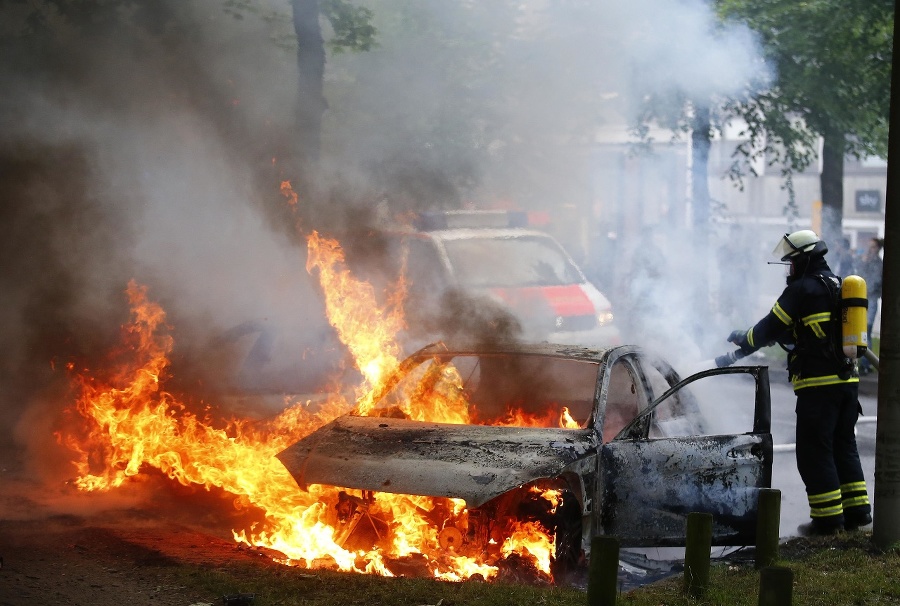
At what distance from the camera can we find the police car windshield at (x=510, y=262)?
10500 millimetres

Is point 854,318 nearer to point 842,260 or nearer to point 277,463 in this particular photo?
point 277,463

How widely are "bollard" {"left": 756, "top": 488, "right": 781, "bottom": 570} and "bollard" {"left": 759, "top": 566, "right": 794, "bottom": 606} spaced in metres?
1.57

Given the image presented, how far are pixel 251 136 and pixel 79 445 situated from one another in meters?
3.69

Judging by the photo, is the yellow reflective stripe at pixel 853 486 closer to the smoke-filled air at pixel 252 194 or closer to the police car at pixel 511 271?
the smoke-filled air at pixel 252 194

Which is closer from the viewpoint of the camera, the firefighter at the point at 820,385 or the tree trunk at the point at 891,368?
the tree trunk at the point at 891,368

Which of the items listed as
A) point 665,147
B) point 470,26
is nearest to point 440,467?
point 470,26

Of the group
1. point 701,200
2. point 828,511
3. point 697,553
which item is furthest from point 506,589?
point 701,200

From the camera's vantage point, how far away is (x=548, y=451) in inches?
207

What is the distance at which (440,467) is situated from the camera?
520cm

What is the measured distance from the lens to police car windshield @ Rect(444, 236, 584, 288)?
10.5 m

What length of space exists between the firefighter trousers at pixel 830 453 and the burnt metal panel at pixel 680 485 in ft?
1.60

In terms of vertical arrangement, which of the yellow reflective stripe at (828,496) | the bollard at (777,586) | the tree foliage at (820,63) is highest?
the tree foliage at (820,63)

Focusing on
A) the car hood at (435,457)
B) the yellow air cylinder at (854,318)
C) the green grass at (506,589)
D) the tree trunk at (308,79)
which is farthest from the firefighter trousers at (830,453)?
the tree trunk at (308,79)

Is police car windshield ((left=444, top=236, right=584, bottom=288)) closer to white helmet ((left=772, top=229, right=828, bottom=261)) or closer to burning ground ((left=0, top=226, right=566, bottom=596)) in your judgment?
burning ground ((left=0, top=226, right=566, bottom=596))
